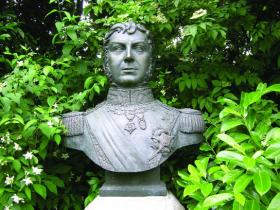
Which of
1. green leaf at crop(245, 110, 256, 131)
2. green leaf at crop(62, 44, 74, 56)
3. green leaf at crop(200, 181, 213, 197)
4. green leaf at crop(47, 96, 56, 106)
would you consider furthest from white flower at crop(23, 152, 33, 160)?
green leaf at crop(245, 110, 256, 131)

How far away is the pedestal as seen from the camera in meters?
2.37

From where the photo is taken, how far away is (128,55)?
247 cm

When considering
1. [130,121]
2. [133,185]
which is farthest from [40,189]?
[130,121]

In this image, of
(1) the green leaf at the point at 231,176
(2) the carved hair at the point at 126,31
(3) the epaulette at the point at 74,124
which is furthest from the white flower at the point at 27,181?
(1) the green leaf at the point at 231,176

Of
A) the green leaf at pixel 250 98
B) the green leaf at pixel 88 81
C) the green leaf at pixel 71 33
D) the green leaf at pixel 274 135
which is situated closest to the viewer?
the green leaf at pixel 274 135

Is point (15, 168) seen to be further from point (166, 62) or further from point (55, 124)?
point (166, 62)

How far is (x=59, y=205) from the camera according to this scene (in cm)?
309

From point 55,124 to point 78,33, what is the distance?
956mm

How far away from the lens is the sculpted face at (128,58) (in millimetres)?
2510

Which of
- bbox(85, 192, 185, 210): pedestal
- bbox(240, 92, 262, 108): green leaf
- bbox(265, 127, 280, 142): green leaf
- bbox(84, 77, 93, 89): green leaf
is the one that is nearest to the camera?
bbox(265, 127, 280, 142): green leaf

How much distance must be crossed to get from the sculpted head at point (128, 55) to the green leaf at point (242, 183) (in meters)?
1.14

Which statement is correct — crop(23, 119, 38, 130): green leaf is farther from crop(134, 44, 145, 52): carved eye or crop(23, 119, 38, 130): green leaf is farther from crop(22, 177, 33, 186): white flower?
crop(134, 44, 145, 52): carved eye

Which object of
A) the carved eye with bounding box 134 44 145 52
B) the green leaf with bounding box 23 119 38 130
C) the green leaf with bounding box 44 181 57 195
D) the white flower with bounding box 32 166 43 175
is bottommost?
the green leaf with bounding box 44 181 57 195

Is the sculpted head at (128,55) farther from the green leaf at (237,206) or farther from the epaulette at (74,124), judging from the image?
the green leaf at (237,206)
